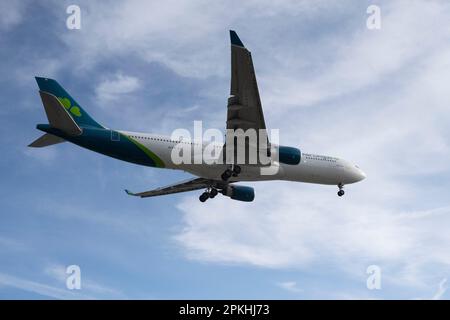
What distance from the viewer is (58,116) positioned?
31531 millimetres

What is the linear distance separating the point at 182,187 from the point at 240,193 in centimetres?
475

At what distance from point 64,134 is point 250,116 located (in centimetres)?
1098

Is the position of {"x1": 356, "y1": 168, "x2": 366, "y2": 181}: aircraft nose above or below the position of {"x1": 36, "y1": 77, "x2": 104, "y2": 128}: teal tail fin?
below

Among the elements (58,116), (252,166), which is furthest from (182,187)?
(58,116)

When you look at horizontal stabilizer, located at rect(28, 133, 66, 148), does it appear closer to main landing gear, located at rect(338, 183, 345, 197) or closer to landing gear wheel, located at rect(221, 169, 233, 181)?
landing gear wheel, located at rect(221, 169, 233, 181)

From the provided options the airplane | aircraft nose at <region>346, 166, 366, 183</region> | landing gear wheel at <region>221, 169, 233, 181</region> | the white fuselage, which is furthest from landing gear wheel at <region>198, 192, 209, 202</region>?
aircraft nose at <region>346, 166, 366, 183</region>

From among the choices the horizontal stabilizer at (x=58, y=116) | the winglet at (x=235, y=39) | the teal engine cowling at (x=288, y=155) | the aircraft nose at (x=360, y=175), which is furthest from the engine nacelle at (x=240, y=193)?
the winglet at (x=235, y=39)

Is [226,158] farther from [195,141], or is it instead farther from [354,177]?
[354,177]

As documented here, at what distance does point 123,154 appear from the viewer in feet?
112

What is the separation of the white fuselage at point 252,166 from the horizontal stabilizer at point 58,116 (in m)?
3.30

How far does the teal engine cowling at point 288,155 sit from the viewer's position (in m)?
33.9

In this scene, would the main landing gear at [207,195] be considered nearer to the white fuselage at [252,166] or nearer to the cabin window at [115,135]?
the white fuselage at [252,166]

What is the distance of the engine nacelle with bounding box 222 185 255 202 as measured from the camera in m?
39.4

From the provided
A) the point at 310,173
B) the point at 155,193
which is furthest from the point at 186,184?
the point at 310,173
